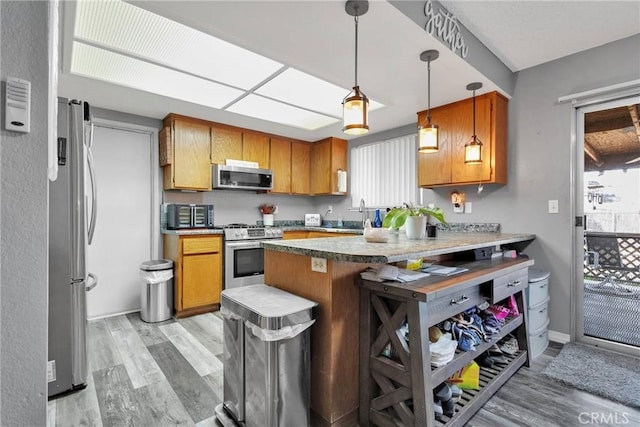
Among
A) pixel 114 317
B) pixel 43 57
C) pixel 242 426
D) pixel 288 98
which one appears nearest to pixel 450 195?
pixel 288 98

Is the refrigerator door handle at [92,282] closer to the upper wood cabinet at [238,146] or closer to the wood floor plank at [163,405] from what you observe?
the wood floor plank at [163,405]

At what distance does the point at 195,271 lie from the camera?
3.39 metres

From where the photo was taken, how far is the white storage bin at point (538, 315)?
2.38m

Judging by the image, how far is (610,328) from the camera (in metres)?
2.70

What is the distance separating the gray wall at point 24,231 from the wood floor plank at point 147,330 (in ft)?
6.84

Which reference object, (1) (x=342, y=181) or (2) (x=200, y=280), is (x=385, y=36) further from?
(2) (x=200, y=280)

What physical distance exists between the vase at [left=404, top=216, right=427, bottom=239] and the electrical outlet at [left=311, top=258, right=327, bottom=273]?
0.91 metres

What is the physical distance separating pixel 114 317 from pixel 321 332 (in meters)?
2.93

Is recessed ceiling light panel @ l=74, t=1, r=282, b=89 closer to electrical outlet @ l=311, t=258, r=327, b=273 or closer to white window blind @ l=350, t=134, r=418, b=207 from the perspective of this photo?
electrical outlet @ l=311, t=258, r=327, b=273

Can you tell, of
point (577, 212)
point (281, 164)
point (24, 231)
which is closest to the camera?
point (24, 231)

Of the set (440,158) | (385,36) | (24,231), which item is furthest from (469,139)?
(24,231)

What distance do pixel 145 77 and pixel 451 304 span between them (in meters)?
2.92

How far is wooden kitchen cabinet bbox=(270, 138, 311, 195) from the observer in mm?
4527

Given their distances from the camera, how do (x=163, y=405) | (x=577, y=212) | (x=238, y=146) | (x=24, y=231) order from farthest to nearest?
(x=238, y=146), (x=577, y=212), (x=163, y=405), (x=24, y=231)
